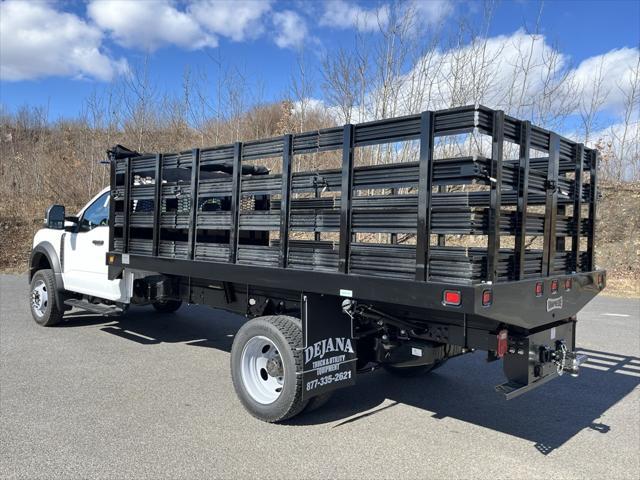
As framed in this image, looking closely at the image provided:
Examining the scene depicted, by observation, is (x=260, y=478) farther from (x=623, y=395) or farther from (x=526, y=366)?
(x=623, y=395)

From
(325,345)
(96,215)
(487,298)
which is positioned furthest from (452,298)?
(96,215)

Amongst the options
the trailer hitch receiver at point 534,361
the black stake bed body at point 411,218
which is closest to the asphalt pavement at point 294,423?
the trailer hitch receiver at point 534,361

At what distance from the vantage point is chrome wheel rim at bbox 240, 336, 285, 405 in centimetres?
443

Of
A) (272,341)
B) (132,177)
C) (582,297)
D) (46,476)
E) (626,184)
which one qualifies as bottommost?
(46,476)

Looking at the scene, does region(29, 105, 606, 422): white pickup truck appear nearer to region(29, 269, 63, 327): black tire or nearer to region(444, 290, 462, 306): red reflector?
region(444, 290, 462, 306): red reflector

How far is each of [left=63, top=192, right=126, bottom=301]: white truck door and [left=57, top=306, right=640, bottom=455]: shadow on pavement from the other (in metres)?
0.96

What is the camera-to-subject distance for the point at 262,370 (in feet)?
15.3

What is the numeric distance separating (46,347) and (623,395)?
21.6ft

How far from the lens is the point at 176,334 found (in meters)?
7.73

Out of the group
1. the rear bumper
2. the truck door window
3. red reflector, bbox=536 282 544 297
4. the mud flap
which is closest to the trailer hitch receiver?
the rear bumper

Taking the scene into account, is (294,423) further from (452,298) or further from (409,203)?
(409,203)

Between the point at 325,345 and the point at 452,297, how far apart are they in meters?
1.37

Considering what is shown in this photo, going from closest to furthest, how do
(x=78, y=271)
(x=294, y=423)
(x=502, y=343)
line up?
1. (x=502, y=343)
2. (x=294, y=423)
3. (x=78, y=271)

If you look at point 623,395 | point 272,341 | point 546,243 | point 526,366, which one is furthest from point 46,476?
point 623,395
